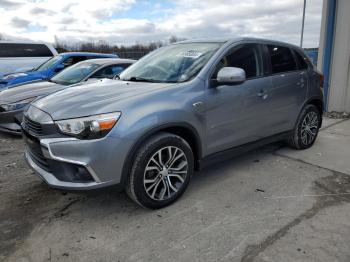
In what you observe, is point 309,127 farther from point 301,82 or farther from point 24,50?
point 24,50

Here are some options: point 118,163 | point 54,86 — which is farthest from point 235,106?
point 54,86

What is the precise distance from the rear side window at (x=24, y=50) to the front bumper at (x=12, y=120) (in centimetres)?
677

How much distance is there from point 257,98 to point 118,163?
6.50ft

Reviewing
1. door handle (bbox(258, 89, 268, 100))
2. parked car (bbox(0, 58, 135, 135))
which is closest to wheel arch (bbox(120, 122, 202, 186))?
door handle (bbox(258, 89, 268, 100))

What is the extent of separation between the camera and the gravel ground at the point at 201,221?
8.63ft

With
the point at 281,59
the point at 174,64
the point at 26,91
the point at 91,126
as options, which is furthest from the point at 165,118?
the point at 26,91

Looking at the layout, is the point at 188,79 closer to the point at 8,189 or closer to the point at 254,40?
the point at 254,40

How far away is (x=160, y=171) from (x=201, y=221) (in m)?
0.61

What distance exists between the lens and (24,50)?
38.1 feet

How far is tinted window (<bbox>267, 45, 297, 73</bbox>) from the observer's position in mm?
4352

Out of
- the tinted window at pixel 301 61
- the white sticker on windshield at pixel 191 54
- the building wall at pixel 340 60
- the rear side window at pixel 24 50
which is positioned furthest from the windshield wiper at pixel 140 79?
the rear side window at pixel 24 50

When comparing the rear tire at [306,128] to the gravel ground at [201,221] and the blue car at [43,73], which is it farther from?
the blue car at [43,73]

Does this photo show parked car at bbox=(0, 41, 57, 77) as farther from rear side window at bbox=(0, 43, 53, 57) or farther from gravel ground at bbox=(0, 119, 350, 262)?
gravel ground at bbox=(0, 119, 350, 262)

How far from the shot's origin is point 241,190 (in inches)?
146
